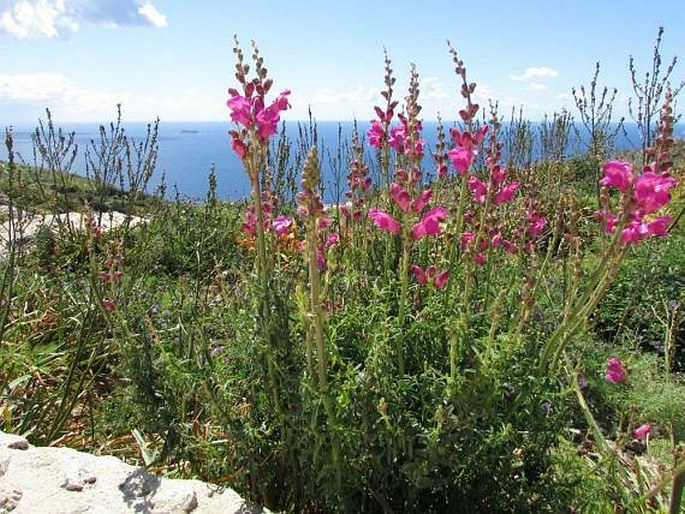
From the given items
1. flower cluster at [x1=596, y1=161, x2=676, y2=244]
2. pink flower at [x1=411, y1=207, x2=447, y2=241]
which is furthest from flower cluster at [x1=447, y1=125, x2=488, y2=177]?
flower cluster at [x1=596, y1=161, x2=676, y2=244]

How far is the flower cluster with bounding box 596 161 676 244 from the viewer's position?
165cm

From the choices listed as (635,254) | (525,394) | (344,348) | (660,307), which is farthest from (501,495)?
(635,254)

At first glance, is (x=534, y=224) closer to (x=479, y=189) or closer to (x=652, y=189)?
(x=479, y=189)

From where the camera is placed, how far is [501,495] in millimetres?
2084

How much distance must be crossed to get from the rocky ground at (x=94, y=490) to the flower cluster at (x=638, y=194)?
142 centimetres

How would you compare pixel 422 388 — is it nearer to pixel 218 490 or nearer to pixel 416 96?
pixel 218 490

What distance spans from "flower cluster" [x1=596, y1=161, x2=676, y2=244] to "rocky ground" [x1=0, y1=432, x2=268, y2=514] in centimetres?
142

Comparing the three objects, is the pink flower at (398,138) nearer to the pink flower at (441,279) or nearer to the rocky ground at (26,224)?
the pink flower at (441,279)

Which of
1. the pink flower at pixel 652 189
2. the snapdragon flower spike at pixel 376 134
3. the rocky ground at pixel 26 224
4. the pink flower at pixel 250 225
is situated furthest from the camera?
the rocky ground at pixel 26 224

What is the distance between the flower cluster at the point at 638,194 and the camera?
165cm

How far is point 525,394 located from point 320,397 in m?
0.65

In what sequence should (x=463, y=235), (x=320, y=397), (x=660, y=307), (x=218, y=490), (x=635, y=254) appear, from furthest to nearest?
1. (x=635, y=254)
2. (x=660, y=307)
3. (x=463, y=235)
4. (x=218, y=490)
5. (x=320, y=397)

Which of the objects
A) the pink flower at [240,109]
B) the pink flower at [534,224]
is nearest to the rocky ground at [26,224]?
the pink flower at [240,109]

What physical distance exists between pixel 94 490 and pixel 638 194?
1.89 meters
